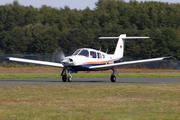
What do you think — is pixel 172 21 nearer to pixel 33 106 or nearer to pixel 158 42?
pixel 158 42

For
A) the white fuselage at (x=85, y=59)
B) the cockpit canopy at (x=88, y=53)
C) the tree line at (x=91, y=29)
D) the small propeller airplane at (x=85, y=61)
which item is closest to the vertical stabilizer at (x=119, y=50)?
the small propeller airplane at (x=85, y=61)

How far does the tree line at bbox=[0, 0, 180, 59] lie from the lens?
6862 cm

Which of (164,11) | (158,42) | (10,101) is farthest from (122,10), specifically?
(10,101)

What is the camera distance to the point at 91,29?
83.8m

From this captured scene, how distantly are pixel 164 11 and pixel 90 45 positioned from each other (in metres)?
36.1

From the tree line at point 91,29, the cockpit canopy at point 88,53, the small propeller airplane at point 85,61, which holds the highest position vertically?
the tree line at point 91,29

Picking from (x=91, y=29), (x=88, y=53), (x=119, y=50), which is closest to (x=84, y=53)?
(x=88, y=53)

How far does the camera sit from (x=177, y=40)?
6988 centimetres

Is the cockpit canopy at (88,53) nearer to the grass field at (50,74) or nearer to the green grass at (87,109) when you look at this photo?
the grass field at (50,74)

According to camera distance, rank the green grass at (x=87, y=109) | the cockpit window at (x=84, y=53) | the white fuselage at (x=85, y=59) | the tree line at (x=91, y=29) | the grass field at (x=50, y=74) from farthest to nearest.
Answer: the tree line at (x=91, y=29), the grass field at (x=50, y=74), the cockpit window at (x=84, y=53), the white fuselage at (x=85, y=59), the green grass at (x=87, y=109)

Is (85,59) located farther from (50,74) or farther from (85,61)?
(50,74)

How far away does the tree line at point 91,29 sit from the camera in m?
68.6

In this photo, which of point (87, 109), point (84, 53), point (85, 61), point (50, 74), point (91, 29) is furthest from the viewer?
point (91, 29)

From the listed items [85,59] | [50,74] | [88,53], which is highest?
[88,53]
